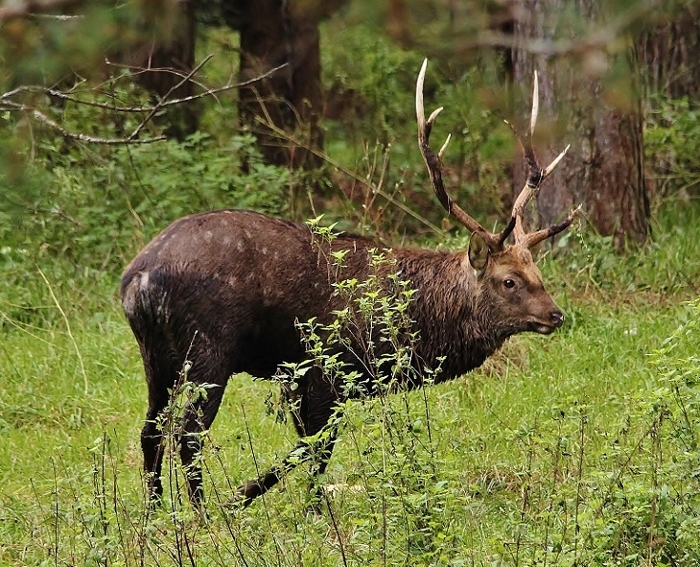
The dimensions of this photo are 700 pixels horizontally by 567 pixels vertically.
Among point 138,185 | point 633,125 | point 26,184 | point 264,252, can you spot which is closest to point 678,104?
point 633,125

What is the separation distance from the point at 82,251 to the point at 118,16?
7297 millimetres

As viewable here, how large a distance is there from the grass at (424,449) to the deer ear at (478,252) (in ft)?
2.80

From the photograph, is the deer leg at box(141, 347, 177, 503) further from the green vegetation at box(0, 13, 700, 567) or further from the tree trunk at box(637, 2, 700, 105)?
the tree trunk at box(637, 2, 700, 105)

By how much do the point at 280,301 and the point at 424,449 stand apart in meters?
1.69

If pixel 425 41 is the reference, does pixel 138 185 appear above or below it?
below

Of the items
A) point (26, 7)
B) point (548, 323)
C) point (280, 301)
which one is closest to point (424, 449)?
point (280, 301)

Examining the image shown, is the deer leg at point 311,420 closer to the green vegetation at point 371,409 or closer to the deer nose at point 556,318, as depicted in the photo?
the green vegetation at point 371,409

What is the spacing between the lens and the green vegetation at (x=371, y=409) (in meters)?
5.53

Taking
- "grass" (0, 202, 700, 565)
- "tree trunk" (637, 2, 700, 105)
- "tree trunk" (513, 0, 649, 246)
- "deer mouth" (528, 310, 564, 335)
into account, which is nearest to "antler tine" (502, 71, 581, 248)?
"deer mouth" (528, 310, 564, 335)

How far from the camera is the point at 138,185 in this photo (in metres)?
11.3

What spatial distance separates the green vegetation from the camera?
5.53 meters

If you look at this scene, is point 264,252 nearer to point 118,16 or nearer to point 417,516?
point 417,516

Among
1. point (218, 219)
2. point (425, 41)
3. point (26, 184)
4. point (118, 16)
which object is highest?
point (118, 16)

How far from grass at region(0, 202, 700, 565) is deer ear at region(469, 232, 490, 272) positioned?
854 millimetres
